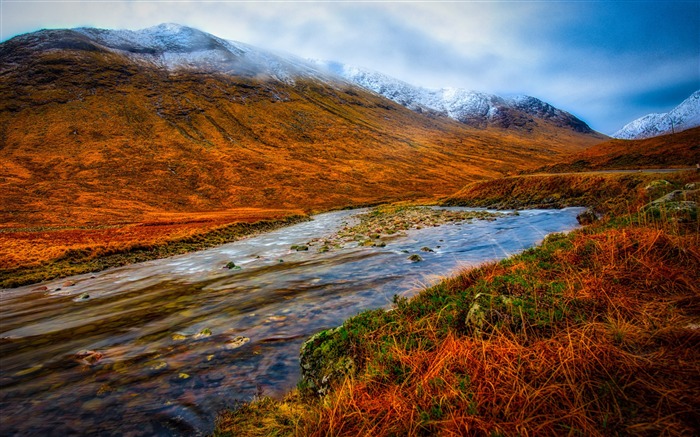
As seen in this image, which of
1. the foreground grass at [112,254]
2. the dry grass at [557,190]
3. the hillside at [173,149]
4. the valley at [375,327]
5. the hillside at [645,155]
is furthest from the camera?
the hillside at [173,149]

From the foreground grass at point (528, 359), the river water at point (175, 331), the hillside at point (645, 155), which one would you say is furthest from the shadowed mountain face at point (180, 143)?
the foreground grass at point (528, 359)

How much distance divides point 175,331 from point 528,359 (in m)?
9.29

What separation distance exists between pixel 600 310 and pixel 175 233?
36.7 metres

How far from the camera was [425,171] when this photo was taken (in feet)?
383

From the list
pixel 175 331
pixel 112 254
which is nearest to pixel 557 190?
pixel 175 331

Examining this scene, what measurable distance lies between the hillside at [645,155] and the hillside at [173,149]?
32210mm

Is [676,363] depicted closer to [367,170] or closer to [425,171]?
[367,170]

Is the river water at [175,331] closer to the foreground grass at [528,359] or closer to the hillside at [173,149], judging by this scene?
the foreground grass at [528,359]

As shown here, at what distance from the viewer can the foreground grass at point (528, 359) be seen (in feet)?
9.30

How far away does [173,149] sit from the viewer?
10219 cm

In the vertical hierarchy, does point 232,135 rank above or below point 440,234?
above

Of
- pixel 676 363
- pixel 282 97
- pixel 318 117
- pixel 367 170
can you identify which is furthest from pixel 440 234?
pixel 282 97

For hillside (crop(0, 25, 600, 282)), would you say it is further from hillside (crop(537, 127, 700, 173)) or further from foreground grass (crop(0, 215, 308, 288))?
hillside (crop(537, 127, 700, 173))

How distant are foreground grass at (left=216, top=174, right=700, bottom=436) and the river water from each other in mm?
1519
